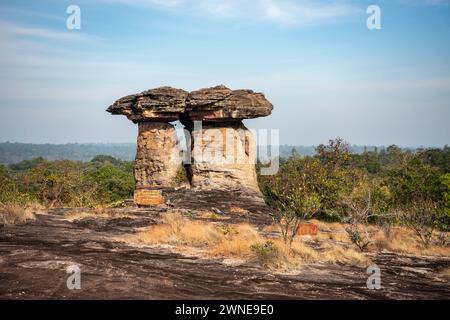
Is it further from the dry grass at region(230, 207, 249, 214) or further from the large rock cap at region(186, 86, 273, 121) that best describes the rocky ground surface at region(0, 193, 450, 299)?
the large rock cap at region(186, 86, 273, 121)

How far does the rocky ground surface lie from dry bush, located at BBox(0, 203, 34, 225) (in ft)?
9.18

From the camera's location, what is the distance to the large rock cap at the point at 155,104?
25.0 meters

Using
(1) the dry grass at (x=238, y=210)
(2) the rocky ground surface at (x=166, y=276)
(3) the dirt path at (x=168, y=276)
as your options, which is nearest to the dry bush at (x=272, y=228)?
(1) the dry grass at (x=238, y=210)

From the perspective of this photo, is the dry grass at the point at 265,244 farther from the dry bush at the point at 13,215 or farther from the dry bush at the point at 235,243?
the dry bush at the point at 13,215

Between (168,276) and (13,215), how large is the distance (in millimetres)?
12046

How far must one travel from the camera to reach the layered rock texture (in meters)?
24.6

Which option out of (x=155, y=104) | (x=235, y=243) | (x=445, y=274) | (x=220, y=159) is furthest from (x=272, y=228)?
(x=155, y=104)

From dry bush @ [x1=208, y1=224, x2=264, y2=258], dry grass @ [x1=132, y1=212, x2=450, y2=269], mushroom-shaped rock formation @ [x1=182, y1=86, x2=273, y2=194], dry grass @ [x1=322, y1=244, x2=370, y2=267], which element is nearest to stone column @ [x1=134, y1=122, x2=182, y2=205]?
mushroom-shaped rock formation @ [x1=182, y1=86, x2=273, y2=194]

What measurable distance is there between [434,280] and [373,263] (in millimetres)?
2057

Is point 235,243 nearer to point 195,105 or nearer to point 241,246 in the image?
point 241,246

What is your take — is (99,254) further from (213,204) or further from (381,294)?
(213,204)

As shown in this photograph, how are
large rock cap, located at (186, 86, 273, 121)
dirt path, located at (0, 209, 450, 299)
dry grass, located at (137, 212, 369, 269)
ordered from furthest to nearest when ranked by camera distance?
1. large rock cap, located at (186, 86, 273, 121)
2. dry grass, located at (137, 212, 369, 269)
3. dirt path, located at (0, 209, 450, 299)
